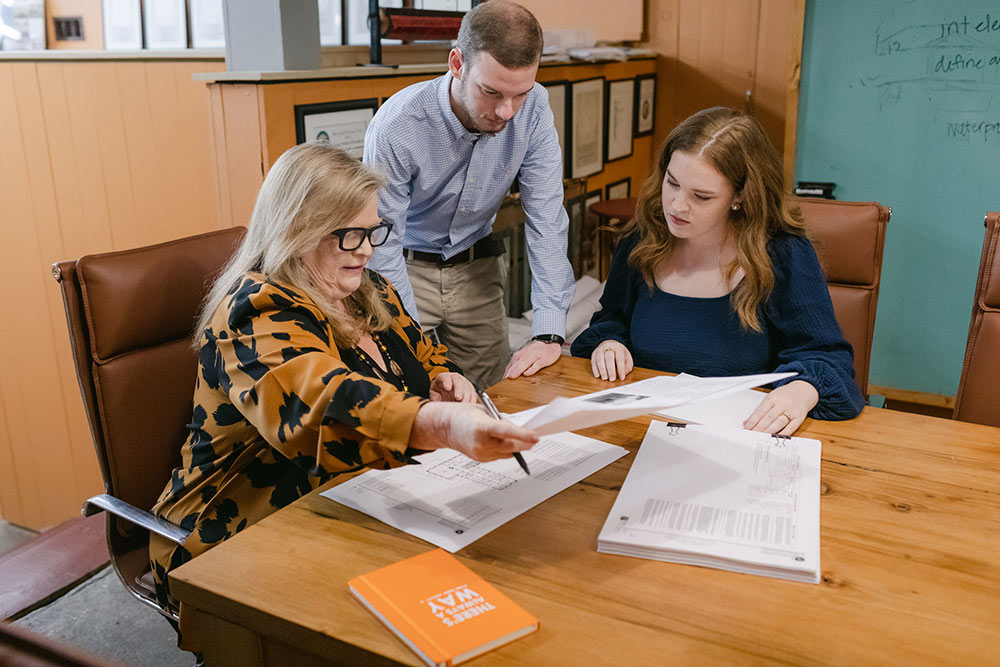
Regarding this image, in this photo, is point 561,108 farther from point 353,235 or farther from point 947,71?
point 353,235

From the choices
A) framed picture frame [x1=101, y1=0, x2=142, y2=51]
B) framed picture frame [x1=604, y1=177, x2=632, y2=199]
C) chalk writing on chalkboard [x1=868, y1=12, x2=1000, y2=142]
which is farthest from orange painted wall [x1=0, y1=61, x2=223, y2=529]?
chalk writing on chalkboard [x1=868, y1=12, x2=1000, y2=142]

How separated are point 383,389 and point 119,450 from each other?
633 millimetres

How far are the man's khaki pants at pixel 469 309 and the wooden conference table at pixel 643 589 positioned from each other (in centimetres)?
116

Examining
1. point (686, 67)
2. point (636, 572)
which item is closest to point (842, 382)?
point (636, 572)

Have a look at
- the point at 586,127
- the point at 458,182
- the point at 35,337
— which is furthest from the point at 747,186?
the point at 35,337

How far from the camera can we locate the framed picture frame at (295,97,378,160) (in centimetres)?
221

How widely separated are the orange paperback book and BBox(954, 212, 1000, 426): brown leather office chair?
1264 mm

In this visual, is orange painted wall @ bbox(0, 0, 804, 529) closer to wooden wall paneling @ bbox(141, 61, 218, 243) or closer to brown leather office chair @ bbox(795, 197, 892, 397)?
wooden wall paneling @ bbox(141, 61, 218, 243)

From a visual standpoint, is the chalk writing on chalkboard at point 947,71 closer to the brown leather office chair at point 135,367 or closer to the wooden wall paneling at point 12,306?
the brown leather office chair at point 135,367

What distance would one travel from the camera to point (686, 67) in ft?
14.3

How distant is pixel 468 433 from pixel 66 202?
2727 mm

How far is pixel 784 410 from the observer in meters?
1.46

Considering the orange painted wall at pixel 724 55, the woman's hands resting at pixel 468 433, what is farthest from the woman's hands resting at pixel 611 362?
the orange painted wall at pixel 724 55

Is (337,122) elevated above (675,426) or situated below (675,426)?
above
